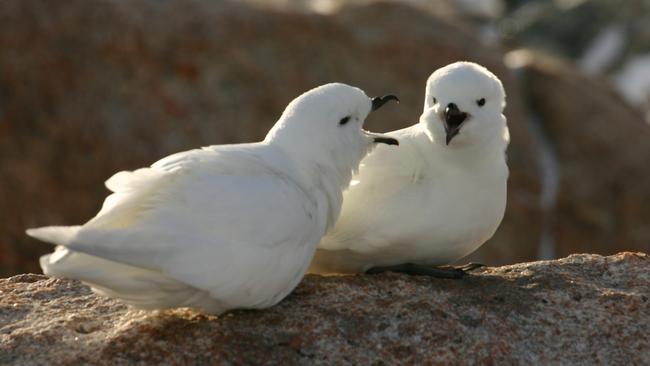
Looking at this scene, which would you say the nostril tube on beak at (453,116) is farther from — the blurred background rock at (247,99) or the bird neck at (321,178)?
the blurred background rock at (247,99)

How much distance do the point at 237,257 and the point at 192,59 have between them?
9084mm

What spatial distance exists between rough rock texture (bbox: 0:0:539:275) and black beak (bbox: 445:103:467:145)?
305 inches

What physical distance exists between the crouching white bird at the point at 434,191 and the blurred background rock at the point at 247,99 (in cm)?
750

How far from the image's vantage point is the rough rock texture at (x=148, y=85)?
13.8 m

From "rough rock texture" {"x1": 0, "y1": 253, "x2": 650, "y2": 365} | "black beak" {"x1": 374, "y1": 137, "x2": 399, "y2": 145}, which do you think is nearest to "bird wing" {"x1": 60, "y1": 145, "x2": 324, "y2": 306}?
"rough rock texture" {"x1": 0, "y1": 253, "x2": 650, "y2": 365}

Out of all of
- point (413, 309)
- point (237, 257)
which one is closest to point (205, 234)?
point (237, 257)

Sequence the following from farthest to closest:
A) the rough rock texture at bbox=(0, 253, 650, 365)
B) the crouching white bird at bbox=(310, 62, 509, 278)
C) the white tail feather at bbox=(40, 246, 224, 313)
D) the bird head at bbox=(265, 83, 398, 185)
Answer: the crouching white bird at bbox=(310, 62, 509, 278)
the bird head at bbox=(265, 83, 398, 185)
the rough rock texture at bbox=(0, 253, 650, 365)
the white tail feather at bbox=(40, 246, 224, 313)

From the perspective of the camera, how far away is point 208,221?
564cm

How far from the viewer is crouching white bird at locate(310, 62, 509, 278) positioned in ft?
22.1

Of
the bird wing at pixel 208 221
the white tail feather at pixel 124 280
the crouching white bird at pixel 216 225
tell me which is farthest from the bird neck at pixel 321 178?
the white tail feather at pixel 124 280

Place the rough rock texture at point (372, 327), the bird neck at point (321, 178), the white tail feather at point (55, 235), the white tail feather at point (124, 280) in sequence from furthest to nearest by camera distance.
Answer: the bird neck at point (321, 178) → the rough rock texture at point (372, 327) → the white tail feather at point (124, 280) → the white tail feather at point (55, 235)

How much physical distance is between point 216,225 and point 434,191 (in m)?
1.70

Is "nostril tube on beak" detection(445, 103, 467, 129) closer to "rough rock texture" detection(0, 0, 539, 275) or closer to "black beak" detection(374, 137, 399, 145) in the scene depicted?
"black beak" detection(374, 137, 399, 145)

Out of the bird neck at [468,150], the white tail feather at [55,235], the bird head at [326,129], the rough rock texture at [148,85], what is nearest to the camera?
the white tail feather at [55,235]
